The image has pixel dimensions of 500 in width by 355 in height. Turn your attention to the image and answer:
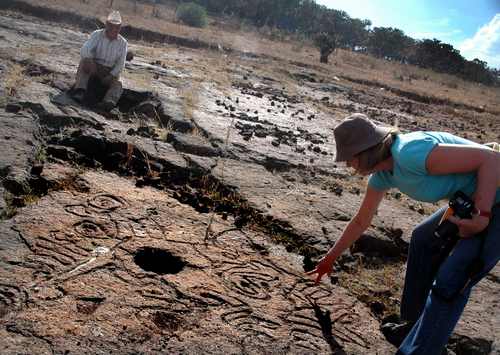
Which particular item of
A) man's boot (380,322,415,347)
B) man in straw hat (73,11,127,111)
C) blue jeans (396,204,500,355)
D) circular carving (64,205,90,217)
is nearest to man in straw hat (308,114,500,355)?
blue jeans (396,204,500,355)

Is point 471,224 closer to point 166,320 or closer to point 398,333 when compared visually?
point 398,333

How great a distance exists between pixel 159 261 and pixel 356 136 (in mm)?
1443

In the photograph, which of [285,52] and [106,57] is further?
[285,52]

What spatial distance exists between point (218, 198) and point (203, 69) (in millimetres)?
7334

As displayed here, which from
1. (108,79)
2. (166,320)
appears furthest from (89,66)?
(166,320)

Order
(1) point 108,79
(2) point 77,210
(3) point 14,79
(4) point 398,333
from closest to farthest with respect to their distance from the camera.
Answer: (4) point 398,333 < (2) point 77,210 < (3) point 14,79 < (1) point 108,79

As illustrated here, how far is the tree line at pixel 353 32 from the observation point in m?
39.2

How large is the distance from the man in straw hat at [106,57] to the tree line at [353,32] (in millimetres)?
28806

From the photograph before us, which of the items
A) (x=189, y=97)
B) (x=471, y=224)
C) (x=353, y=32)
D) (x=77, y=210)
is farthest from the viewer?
(x=353, y=32)

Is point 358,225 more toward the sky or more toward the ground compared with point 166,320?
more toward the sky

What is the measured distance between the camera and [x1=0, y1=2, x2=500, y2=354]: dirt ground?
2.51 meters

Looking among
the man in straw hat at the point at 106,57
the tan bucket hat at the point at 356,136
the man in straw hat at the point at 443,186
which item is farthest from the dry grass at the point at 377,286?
the man in straw hat at the point at 106,57

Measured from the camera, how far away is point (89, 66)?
648 centimetres

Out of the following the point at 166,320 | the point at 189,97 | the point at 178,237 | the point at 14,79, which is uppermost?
the point at 189,97
